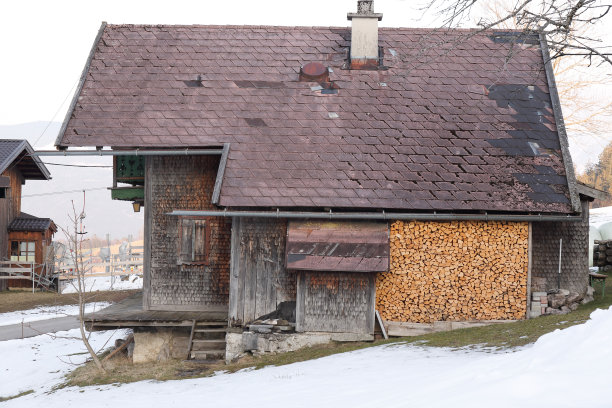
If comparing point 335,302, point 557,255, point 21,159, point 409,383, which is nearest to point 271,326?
point 335,302

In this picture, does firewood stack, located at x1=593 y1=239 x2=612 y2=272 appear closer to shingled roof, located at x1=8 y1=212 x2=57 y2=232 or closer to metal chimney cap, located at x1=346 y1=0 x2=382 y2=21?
metal chimney cap, located at x1=346 y1=0 x2=382 y2=21

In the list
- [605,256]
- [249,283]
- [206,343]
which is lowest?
[206,343]

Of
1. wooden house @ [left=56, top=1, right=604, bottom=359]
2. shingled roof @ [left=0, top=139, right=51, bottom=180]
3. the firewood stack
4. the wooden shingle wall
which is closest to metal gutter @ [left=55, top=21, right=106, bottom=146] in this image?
wooden house @ [left=56, top=1, right=604, bottom=359]

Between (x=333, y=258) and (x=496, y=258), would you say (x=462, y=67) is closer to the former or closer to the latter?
(x=496, y=258)

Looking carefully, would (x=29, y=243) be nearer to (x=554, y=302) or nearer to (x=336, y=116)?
(x=336, y=116)

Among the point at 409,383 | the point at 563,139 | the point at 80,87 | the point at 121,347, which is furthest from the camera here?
the point at 121,347

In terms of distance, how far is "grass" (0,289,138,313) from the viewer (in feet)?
79.2

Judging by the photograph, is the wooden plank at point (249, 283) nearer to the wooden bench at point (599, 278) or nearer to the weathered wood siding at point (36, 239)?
the wooden bench at point (599, 278)

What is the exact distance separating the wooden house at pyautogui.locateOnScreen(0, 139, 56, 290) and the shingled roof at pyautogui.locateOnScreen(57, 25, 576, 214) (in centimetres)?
1580

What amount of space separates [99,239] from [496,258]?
60985mm

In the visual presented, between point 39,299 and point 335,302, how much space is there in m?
18.2

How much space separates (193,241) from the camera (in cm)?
1330

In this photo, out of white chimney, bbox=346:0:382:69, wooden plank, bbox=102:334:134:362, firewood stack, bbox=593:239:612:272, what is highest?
white chimney, bbox=346:0:382:69

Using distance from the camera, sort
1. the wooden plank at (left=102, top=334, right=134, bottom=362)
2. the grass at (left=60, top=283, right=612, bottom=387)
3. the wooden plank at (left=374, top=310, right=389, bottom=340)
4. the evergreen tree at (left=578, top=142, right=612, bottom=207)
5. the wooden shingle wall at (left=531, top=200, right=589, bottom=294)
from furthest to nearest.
Answer: the evergreen tree at (left=578, top=142, right=612, bottom=207)
the wooden plank at (left=102, top=334, right=134, bottom=362)
the wooden shingle wall at (left=531, top=200, right=589, bottom=294)
the wooden plank at (left=374, top=310, right=389, bottom=340)
the grass at (left=60, top=283, right=612, bottom=387)
